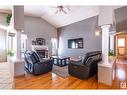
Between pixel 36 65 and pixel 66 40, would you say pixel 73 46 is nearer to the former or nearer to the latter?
pixel 66 40

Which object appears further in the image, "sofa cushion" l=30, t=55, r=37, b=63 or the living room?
"sofa cushion" l=30, t=55, r=37, b=63

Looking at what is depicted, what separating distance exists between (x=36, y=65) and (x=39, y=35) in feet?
16.7

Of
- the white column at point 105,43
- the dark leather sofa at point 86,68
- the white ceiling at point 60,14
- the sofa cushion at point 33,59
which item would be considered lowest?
the dark leather sofa at point 86,68

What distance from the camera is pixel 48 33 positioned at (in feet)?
30.8

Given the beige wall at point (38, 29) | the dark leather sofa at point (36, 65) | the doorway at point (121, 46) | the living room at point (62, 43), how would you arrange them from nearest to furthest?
the living room at point (62, 43) < the dark leather sofa at point (36, 65) < the beige wall at point (38, 29) < the doorway at point (121, 46)

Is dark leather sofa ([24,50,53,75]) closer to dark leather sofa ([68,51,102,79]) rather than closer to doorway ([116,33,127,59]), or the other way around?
dark leather sofa ([68,51,102,79])

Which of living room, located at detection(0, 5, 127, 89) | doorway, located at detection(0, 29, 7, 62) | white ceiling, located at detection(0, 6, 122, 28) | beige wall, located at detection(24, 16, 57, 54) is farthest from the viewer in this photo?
beige wall, located at detection(24, 16, 57, 54)

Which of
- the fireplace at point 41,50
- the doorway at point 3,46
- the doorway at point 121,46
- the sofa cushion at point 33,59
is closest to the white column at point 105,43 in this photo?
the sofa cushion at point 33,59

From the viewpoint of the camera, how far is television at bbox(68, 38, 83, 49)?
757cm

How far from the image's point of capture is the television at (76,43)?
7.57m

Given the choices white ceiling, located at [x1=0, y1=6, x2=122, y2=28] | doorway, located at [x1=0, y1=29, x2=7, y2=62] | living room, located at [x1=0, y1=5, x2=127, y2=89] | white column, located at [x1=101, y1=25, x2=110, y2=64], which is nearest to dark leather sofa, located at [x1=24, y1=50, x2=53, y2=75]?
living room, located at [x1=0, y1=5, x2=127, y2=89]

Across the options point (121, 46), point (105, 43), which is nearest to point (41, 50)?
point (105, 43)

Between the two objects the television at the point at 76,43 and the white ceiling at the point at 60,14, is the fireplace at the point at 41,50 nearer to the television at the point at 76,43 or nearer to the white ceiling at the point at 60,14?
the television at the point at 76,43
